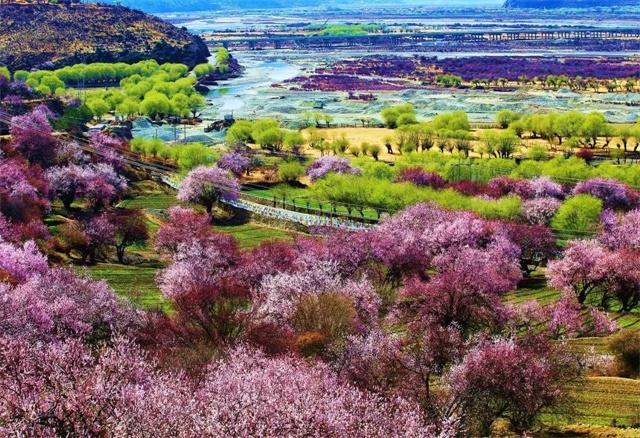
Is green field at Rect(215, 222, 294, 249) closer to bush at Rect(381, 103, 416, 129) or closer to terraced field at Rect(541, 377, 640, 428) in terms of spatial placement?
terraced field at Rect(541, 377, 640, 428)

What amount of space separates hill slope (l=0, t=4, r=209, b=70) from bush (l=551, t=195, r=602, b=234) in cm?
9854

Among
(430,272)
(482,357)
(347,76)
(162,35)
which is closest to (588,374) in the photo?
(482,357)

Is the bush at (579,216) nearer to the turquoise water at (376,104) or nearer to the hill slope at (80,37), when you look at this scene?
the turquoise water at (376,104)

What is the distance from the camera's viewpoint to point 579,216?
5272 cm

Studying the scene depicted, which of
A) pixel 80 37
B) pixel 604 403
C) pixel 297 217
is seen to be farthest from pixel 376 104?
pixel 604 403

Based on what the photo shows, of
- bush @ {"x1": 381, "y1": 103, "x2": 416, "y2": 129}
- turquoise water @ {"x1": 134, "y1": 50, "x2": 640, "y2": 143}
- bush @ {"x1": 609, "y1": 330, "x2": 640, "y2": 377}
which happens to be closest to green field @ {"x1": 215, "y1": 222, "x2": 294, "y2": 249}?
bush @ {"x1": 609, "y1": 330, "x2": 640, "y2": 377}

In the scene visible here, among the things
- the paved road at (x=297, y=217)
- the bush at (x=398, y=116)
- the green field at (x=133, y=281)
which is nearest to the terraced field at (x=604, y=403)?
the green field at (x=133, y=281)

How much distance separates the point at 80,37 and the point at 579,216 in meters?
113

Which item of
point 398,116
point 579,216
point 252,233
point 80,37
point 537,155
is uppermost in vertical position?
point 80,37

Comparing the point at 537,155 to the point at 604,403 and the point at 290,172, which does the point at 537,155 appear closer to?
the point at 290,172

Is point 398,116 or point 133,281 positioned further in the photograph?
point 398,116

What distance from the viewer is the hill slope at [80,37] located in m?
135

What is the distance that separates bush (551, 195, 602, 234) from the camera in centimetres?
5247

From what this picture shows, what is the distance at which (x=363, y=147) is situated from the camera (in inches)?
3253
